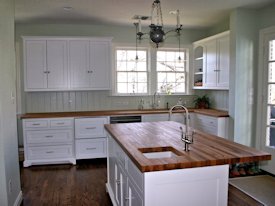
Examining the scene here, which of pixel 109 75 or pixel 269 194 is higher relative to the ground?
pixel 109 75

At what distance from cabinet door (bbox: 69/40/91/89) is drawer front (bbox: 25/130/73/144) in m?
0.91

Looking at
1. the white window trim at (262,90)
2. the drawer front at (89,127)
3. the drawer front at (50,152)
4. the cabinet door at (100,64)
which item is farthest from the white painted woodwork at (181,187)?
the cabinet door at (100,64)

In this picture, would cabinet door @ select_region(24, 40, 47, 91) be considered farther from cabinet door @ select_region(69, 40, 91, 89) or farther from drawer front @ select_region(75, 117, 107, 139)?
drawer front @ select_region(75, 117, 107, 139)

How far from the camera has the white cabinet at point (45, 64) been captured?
4.79m

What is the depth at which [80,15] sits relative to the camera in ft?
14.6

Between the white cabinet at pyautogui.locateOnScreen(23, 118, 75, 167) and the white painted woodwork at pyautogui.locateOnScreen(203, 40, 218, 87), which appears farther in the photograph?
the white painted woodwork at pyautogui.locateOnScreen(203, 40, 218, 87)

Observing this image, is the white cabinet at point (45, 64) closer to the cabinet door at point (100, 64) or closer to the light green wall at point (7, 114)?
the cabinet door at point (100, 64)

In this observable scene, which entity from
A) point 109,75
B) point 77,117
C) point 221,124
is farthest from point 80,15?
point 221,124

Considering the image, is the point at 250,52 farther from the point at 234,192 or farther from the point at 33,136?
the point at 33,136

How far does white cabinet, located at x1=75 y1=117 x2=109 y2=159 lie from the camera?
187 inches

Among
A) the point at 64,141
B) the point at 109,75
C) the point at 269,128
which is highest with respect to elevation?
the point at 109,75

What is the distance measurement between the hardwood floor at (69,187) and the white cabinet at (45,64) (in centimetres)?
153

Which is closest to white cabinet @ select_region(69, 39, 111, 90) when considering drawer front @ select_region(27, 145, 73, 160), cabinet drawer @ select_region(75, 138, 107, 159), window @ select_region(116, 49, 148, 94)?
window @ select_region(116, 49, 148, 94)

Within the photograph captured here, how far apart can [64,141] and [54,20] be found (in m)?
2.25
